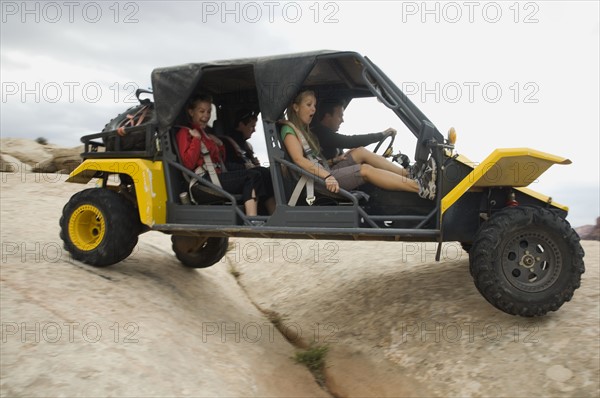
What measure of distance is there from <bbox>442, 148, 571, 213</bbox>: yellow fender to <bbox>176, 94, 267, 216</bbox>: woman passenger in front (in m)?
2.28

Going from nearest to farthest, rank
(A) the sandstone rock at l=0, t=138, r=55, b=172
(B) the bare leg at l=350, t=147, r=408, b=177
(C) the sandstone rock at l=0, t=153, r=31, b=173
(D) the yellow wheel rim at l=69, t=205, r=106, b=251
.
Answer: (B) the bare leg at l=350, t=147, r=408, b=177, (D) the yellow wheel rim at l=69, t=205, r=106, b=251, (C) the sandstone rock at l=0, t=153, r=31, b=173, (A) the sandstone rock at l=0, t=138, r=55, b=172

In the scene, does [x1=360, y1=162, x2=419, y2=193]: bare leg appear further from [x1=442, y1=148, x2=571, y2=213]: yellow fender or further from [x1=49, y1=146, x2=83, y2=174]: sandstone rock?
[x1=49, y1=146, x2=83, y2=174]: sandstone rock

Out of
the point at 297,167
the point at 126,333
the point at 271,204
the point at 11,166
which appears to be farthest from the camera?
the point at 11,166

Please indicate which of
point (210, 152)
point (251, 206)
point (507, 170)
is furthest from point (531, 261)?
point (210, 152)

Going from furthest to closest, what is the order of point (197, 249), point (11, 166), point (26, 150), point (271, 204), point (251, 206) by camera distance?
point (26, 150), point (11, 166), point (197, 249), point (271, 204), point (251, 206)

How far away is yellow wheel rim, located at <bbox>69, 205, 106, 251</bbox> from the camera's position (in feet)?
23.8

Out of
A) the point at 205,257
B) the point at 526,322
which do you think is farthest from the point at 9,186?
the point at 526,322

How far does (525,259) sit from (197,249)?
5.07 meters

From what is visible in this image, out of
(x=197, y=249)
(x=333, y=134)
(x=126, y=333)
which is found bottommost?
(x=126, y=333)

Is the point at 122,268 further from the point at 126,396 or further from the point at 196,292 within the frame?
the point at 126,396

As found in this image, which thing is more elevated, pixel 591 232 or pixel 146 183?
pixel 146 183

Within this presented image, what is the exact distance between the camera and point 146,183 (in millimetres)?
6887

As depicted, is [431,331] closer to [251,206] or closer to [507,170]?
[507,170]

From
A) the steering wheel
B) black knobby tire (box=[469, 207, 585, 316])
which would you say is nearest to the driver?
the steering wheel
